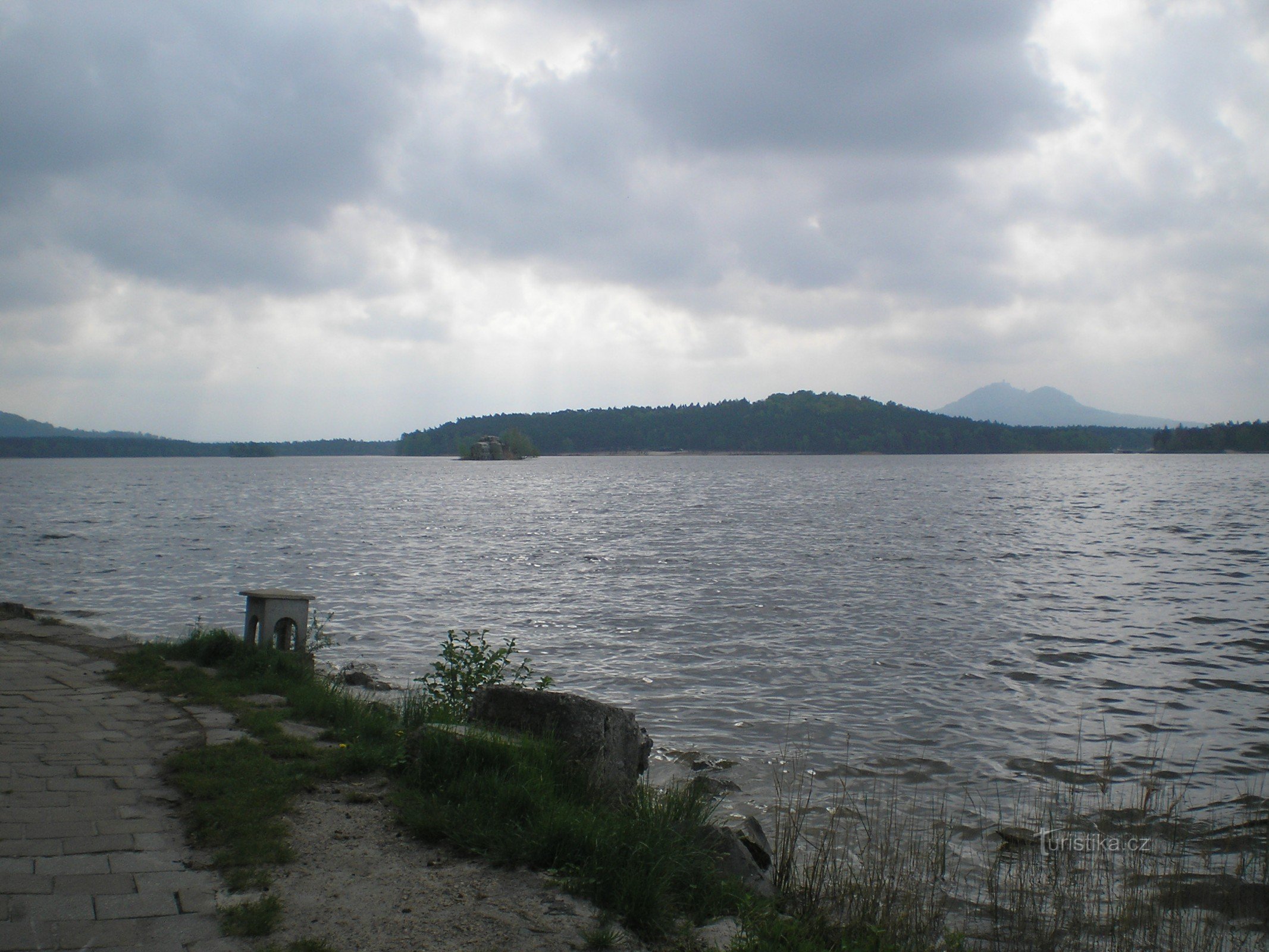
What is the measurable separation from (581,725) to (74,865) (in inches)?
135

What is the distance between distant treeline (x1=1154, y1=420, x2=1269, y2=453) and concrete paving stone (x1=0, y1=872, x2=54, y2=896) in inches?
8261

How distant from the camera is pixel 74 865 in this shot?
4684mm

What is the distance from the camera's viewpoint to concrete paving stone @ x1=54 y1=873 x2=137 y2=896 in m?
4.40

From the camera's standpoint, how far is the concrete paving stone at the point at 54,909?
163 inches

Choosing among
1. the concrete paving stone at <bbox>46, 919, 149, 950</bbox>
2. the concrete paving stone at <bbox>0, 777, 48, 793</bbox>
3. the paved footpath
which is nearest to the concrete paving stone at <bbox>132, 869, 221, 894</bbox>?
the paved footpath

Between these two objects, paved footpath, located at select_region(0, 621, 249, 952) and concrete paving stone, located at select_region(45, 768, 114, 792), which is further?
concrete paving stone, located at select_region(45, 768, 114, 792)

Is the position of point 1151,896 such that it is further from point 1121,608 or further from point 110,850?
point 1121,608

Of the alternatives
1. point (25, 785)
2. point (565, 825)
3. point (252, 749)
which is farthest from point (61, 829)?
point (565, 825)

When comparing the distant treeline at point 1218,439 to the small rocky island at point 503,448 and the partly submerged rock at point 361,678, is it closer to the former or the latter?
the small rocky island at point 503,448

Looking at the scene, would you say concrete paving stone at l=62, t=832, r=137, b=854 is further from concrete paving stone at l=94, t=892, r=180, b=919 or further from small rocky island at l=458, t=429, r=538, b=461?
small rocky island at l=458, t=429, r=538, b=461

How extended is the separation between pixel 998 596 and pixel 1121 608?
9.24 feet

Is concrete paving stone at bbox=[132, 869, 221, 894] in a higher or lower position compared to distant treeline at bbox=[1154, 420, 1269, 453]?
lower

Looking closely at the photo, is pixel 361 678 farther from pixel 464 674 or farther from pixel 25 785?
pixel 25 785

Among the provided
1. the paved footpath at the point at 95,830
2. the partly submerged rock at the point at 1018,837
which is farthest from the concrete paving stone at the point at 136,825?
the partly submerged rock at the point at 1018,837
